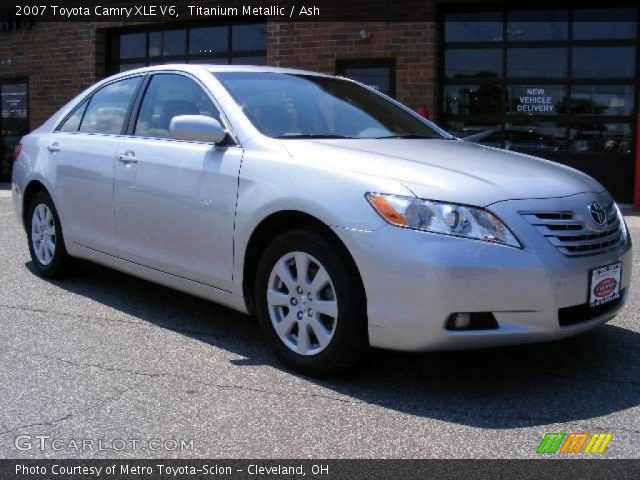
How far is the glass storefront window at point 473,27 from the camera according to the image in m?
11.7

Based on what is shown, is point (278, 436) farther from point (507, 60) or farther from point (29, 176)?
point (507, 60)

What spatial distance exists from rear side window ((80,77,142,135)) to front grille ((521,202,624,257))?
9.57 ft

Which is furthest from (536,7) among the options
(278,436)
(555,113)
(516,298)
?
(278,436)

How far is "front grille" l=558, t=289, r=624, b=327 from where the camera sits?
3.68m

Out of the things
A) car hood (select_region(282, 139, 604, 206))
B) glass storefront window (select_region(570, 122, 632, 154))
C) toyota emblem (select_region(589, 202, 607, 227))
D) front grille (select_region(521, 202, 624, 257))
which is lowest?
front grille (select_region(521, 202, 624, 257))

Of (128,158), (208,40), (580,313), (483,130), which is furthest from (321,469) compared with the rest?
(208,40)

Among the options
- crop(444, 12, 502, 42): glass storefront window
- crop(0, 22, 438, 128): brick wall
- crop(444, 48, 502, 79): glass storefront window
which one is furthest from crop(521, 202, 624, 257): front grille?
crop(444, 12, 502, 42): glass storefront window

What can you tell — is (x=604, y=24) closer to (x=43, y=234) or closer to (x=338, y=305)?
(x=43, y=234)

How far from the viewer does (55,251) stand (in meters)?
5.96

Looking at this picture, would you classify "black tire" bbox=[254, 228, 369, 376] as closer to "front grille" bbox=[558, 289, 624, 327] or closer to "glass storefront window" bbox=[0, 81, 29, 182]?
"front grille" bbox=[558, 289, 624, 327]

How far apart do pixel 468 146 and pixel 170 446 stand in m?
2.51

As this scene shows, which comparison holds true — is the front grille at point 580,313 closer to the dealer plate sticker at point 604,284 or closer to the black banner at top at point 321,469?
the dealer plate sticker at point 604,284

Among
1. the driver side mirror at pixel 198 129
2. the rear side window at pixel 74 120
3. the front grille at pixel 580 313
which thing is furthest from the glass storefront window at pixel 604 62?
the driver side mirror at pixel 198 129

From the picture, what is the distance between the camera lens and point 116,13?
46.4ft
